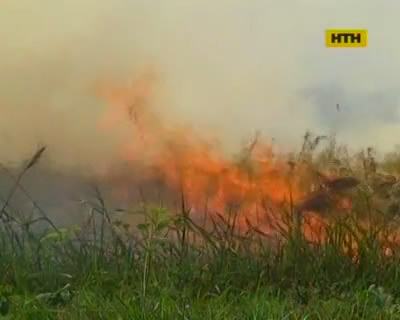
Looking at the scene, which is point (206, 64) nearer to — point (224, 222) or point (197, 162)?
point (197, 162)

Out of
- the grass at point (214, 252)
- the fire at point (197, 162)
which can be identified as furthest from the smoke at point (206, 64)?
the grass at point (214, 252)

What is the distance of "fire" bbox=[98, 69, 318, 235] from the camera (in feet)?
19.5

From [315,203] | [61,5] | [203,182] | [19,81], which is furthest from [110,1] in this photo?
[315,203]

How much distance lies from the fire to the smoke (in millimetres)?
77

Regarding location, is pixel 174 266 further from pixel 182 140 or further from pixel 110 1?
pixel 110 1

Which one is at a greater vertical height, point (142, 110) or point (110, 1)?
point (110, 1)

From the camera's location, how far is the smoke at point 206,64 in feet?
19.3

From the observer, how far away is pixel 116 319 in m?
5.19

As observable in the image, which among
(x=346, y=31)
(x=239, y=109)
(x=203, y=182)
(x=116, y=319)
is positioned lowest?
(x=116, y=319)

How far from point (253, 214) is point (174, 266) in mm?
Answer: 491

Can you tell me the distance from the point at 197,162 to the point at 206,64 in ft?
1.67

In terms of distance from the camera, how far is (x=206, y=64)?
589 centimetres

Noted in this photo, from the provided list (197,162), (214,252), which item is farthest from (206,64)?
(214,252)

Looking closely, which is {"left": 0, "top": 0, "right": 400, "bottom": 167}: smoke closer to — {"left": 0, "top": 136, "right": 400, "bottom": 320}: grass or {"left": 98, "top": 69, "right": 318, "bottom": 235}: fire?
{"left": 98, "top": 69, "right": 318, "bottom": 235}: fire
